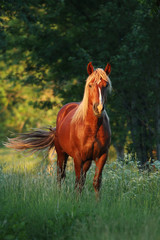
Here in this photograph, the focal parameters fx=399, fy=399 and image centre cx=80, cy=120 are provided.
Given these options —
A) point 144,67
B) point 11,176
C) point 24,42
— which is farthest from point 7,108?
point 11,176

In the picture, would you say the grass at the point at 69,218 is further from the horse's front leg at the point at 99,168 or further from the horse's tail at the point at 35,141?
the horse's tail at the point at 35,141

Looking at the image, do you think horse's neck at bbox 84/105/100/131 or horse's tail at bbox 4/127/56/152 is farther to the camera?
horse's tail at bbox 4/127/56/152

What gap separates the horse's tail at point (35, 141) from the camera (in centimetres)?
908

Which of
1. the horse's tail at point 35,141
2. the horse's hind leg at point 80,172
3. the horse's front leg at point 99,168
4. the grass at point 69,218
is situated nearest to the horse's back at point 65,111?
the horse's tail at point 35,141

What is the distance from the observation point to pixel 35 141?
9.17 metres

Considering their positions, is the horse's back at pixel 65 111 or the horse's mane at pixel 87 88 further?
the horse's back at pixel 65 111

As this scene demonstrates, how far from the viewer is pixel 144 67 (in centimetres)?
1469

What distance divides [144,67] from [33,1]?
4.74 metres

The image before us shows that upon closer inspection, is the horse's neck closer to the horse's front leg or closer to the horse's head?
the horse's head

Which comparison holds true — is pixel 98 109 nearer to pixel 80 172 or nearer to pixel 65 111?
pixel 80 172

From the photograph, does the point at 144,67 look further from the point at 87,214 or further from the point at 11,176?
the point at 87,214

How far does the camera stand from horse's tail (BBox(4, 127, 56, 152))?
9.08m

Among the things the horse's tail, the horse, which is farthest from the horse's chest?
the horse's tail

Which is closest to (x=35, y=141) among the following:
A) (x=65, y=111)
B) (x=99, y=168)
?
(x=65, y=111)
